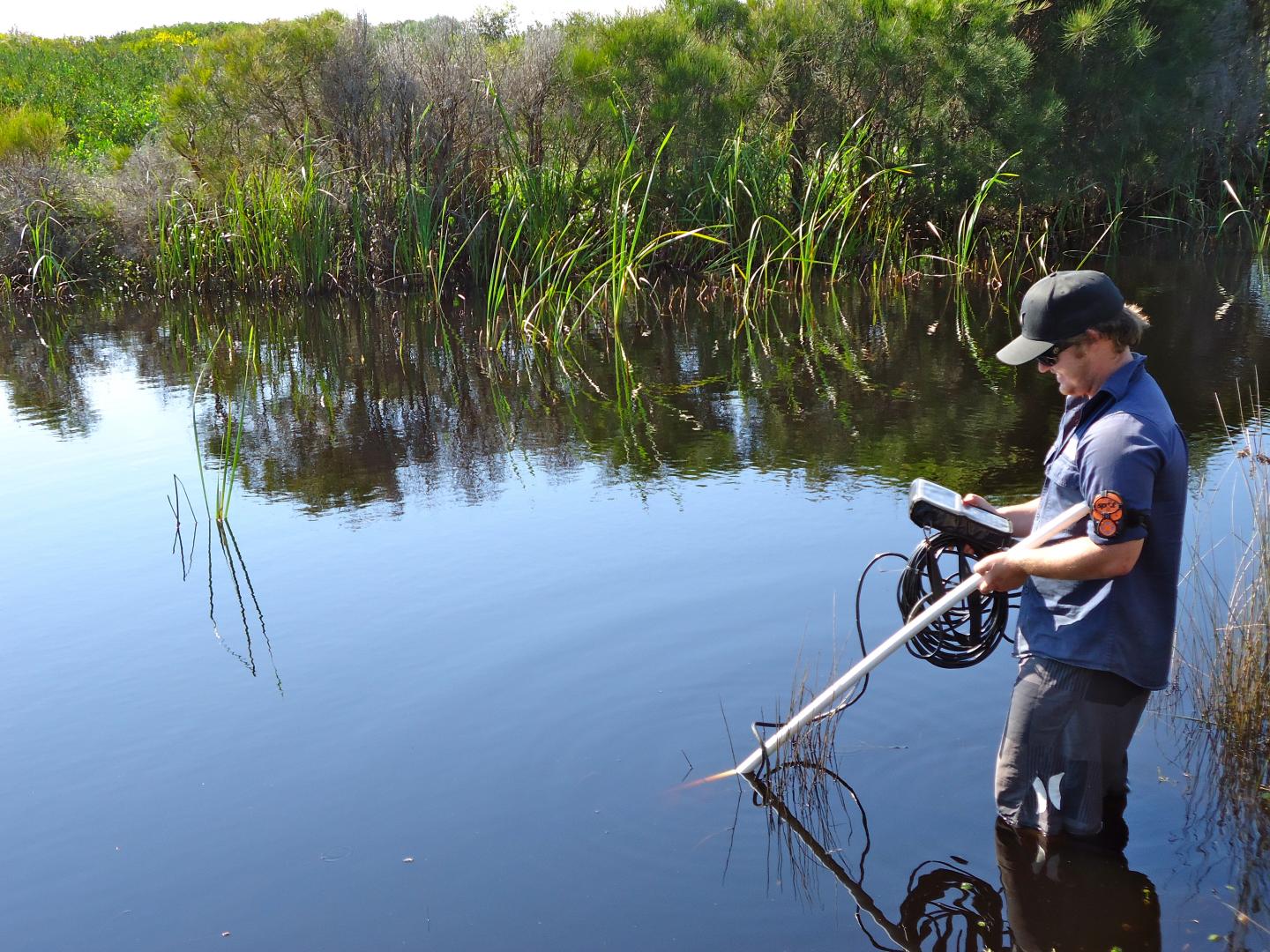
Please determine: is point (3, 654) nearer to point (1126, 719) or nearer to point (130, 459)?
point (130, 459)

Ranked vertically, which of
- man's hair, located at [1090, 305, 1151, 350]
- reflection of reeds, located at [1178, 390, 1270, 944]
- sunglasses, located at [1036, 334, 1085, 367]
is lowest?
reflection of reeds, located at [1178, 390, 1270, 944]

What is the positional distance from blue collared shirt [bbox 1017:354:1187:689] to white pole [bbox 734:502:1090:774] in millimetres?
54

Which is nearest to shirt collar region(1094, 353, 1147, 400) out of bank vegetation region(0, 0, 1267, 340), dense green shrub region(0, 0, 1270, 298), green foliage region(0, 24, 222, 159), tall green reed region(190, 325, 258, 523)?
tall green reed region(190, 325, 258, 523)

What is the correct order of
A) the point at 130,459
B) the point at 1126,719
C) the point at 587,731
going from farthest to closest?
1. the point at 130,459
2. the point at 587,731
3. the point at 1126,719

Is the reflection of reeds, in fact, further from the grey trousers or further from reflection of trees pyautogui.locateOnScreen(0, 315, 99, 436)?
reflection of trees pyautogui.locateOnScreen(0, 315, 99, 436)

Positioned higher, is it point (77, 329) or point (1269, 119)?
point (1269, 119)

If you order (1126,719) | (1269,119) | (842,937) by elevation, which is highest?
(1269,119)

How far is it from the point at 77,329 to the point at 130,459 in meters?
7.51

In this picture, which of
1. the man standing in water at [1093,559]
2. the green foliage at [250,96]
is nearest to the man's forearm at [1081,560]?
the man standing in water at [1093,559]

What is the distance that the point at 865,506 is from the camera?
6.59 metres

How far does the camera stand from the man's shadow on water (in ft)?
10.5

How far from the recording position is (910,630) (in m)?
3.25

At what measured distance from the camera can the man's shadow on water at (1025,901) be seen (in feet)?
10.5

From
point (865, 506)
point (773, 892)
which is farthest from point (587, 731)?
point (865, 506)
